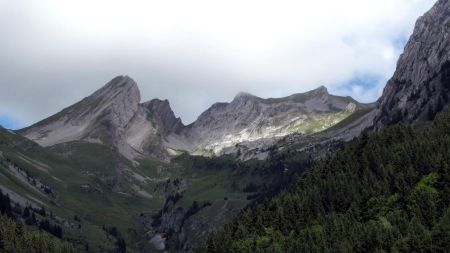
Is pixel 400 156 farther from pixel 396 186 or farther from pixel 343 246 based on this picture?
pixel 343 246

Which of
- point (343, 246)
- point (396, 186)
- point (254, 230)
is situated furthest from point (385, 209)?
point (254, 230)

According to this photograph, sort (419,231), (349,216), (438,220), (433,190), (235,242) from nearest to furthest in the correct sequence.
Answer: (419,231) < (438,220) < (433,190) < (349,216) < (235,242)

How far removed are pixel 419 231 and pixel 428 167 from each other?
4409 cm

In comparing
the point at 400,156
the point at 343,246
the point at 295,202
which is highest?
the point at 400,156

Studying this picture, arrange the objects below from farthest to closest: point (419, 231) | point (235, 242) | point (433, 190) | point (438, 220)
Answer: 1. point (235, 242)
2. point (433, 190)
3. point (438, 220)
4. point (419, 231)

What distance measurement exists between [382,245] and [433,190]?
29.7 metres

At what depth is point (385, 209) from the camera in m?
169

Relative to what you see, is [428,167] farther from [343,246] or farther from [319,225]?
[343,246]

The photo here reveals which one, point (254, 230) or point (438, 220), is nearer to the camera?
point (438, 220)

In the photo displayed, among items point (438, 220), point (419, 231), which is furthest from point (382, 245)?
point (438, 220)

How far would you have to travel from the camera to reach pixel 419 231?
13912 cm

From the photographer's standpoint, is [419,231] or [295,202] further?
[295,202]

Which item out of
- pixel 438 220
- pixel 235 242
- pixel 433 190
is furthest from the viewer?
pixel 235 242

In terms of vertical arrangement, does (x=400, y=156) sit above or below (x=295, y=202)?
above
